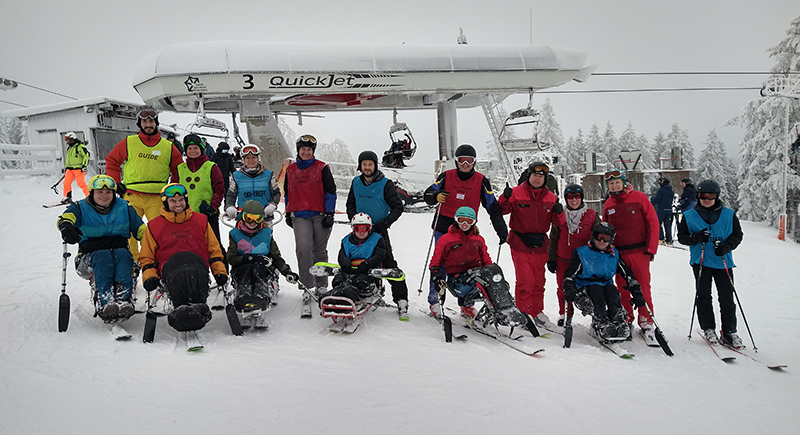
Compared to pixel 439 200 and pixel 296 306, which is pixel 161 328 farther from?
pixel 439 200

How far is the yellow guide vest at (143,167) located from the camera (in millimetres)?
4465

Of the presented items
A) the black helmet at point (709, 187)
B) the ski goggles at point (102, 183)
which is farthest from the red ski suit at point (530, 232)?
the ski goggles at point (102, 183)

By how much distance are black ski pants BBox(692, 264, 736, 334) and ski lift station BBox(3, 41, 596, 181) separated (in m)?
6.95

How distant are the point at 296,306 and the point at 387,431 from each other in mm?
2719

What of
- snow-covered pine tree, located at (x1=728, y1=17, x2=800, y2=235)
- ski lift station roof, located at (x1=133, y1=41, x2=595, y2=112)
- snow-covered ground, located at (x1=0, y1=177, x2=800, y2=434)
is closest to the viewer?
snow-covered ground, located at (x1=0, y1=177, x2=800, y2=434)

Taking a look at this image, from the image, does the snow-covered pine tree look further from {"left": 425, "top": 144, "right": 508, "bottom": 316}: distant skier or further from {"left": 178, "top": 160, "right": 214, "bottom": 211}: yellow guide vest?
{"left": 178, "top": 160, "right": 214, "bottom": 211}: yellow guide vest

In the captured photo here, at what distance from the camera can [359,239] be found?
4.34m

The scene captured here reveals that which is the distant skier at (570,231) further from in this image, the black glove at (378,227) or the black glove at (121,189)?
the black glove at (121,189)

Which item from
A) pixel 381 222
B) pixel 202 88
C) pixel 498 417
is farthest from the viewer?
pixel 202 88

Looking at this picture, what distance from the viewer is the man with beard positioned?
446 cm

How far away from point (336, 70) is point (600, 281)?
7.49 metres

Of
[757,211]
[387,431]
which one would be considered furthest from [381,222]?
[757,211]

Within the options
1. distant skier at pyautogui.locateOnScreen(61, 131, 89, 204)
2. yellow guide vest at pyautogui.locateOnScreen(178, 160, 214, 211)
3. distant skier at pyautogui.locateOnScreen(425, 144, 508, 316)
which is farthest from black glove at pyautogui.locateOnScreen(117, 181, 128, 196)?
distant skier at pyautogui.locateOnScreen(61, 131, 89, 204)

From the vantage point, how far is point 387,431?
2.13 meters
